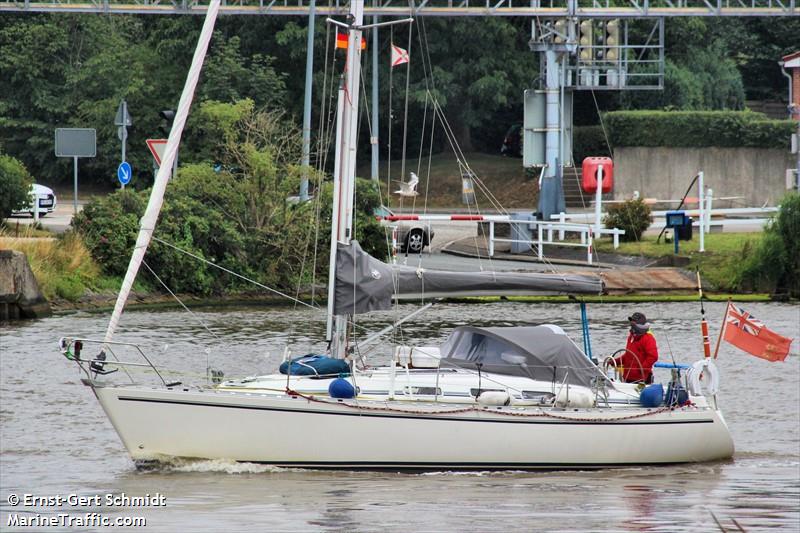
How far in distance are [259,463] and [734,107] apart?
4912cm

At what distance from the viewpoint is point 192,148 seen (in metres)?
53.4

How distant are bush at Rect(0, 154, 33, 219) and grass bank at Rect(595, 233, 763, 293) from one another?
49.6 ft

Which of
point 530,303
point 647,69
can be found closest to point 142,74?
point 647,69

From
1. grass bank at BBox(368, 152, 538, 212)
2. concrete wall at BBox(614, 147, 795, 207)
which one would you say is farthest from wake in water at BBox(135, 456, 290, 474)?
concrete wall at BBox(614, 147, 795, 207)

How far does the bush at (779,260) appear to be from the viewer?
37.7 meters

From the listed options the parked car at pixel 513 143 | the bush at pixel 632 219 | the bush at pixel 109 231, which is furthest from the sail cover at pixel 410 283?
the parked car at pixel 513 143

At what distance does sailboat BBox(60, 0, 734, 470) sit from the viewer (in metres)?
18.4

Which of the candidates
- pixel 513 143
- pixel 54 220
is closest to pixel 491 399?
pixel 54 220

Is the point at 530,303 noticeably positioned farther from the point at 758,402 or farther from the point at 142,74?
the point at 142,74

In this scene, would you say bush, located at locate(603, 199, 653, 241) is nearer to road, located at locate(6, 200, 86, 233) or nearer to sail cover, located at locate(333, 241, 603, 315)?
road, located at locate(6, 200, 86, 233)

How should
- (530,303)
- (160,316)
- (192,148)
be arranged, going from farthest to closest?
(192,148) < (530,303) < (160,316)

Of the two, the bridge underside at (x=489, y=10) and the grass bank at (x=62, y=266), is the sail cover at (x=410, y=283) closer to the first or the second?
the grass bank at (x=62, y=266)

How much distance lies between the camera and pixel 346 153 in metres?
20.2

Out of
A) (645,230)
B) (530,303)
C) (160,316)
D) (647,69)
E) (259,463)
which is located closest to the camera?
(259,463)
